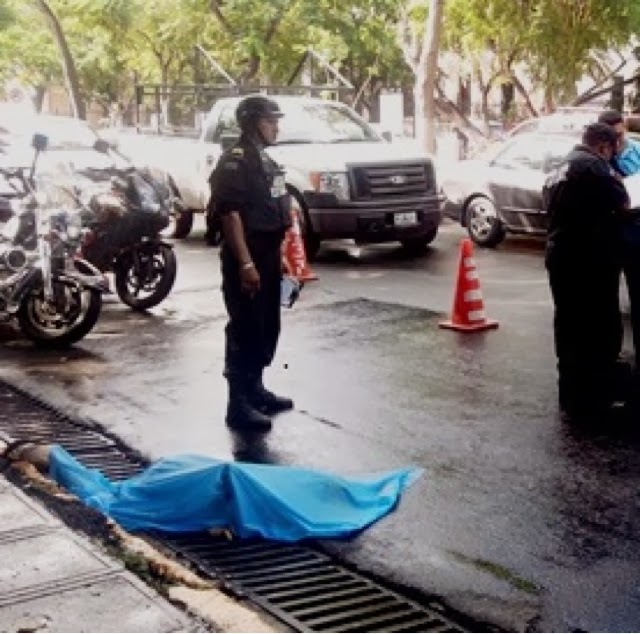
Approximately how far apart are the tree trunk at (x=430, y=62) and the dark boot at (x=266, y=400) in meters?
12.2

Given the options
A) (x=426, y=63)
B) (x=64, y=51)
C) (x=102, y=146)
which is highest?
(x=64, y=51)

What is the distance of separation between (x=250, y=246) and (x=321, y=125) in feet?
25.7

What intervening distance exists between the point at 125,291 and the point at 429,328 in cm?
291

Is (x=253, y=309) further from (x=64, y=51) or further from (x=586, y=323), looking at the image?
(x=64, y=51)

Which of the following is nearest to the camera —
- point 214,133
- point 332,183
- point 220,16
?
point 332,183

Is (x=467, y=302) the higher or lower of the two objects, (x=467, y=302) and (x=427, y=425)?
the higher

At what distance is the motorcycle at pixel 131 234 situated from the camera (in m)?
9.52

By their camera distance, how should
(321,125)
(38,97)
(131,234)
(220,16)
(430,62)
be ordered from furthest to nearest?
(38,97)
(220,16)
(430,62)
(321,125)
(131,234)

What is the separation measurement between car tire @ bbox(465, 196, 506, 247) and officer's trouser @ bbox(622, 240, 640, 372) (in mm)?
6884

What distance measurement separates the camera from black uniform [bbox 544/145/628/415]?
6051 millimetres

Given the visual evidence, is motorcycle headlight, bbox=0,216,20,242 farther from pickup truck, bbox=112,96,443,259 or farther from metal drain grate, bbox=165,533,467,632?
metal drain grate, bbox=165,533,467,632

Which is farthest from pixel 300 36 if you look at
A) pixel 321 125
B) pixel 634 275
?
pixel 634 275

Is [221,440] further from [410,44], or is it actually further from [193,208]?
[410,44]

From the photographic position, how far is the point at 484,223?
13.8 m
